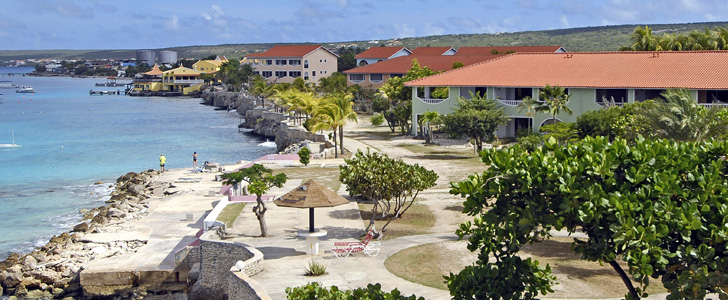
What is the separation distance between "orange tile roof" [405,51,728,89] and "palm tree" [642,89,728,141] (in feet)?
55.6

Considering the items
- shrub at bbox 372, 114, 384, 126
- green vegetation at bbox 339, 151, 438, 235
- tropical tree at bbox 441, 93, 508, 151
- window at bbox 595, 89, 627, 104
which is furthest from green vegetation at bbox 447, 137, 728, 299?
shrub at bbox 372, 114, 384, 126

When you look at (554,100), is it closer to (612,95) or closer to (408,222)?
(612,95)

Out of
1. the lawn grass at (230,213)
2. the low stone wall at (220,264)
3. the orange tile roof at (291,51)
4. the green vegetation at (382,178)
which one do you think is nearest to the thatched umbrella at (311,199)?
the low stone wall at (220,264)

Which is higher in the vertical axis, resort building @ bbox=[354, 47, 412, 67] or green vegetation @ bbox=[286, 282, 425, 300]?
resort building @ bbox=[354, 47, 412, 67]

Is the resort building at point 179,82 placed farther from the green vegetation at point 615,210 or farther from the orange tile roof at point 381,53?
the green vegetation at point 615,210

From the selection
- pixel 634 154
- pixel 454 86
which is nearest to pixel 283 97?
pixel 454 86

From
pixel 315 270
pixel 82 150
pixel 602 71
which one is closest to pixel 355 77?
pixel 82 150

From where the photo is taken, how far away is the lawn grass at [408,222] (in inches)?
981

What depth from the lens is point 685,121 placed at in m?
25.8

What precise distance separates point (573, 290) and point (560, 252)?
3.52 m

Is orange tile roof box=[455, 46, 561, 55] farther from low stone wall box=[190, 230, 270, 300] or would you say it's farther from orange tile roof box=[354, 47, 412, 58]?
low stone wall box=[190, 230, 270, 300]

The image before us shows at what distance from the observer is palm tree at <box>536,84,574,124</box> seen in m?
43.9

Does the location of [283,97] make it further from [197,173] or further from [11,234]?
[11,234]

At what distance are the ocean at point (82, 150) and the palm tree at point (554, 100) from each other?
913 inches
